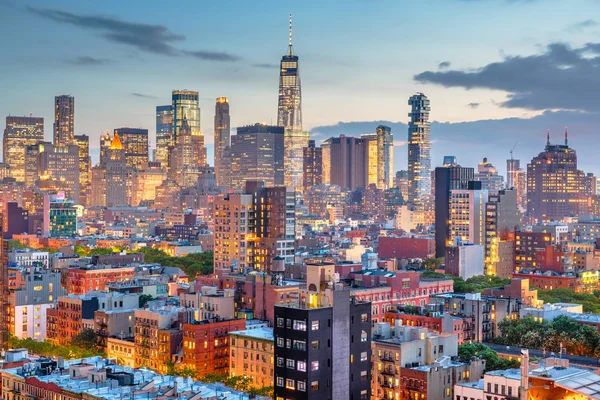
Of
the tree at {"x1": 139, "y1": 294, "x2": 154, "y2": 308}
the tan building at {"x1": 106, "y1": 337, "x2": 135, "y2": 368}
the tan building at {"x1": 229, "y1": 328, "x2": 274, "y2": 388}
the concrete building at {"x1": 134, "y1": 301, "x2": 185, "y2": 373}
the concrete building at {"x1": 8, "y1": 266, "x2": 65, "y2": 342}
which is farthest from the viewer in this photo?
the concrete building at {"x1": 8, "y1": 266, "x2": 65, "y2": 342}

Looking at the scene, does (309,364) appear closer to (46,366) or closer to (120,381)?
(120,381)

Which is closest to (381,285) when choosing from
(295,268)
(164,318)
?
(295,268)

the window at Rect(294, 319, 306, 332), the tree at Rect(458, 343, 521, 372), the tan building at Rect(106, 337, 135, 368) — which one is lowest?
the tan building at Rect(106, 337, 135, 368)

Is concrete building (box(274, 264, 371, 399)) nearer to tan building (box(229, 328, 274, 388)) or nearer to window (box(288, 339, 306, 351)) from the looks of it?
window (box(288, 339, 306, 351))

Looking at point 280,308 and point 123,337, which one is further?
point 123,337

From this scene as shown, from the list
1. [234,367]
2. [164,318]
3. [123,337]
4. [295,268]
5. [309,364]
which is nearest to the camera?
[309,364]

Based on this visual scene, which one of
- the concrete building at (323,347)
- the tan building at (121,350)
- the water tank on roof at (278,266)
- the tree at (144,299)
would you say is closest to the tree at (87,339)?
the tan building at (121,350)

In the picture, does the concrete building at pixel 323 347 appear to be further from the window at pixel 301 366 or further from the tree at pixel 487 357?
the tree at pixel 487 357

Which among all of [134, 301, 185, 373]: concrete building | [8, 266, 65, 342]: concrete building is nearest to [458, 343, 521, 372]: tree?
[134, 301, 185, 373]: concrete building
